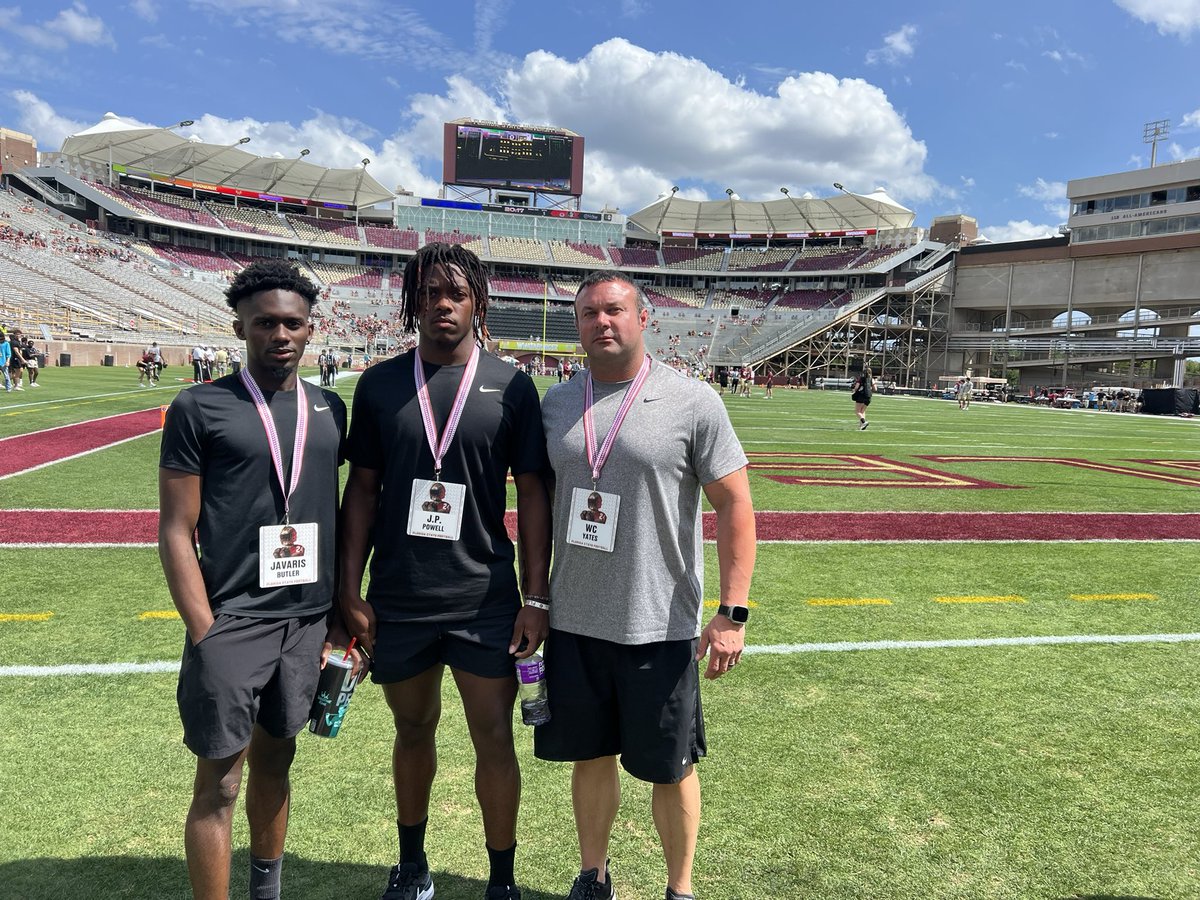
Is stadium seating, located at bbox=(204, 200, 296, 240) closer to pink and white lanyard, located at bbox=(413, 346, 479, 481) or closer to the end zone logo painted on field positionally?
the end zone logo painted on field

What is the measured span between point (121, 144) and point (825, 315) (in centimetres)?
6544

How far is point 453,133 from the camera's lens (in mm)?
73312

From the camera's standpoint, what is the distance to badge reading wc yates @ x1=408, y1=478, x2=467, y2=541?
7.66 ft

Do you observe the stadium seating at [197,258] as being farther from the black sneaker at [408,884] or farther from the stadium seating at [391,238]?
the black sneaker at [408,884]

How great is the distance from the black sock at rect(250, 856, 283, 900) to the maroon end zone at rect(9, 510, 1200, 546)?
4.80 meters

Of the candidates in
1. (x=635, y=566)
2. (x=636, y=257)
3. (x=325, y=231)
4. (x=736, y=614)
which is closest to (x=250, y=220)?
(x=325, y=231)

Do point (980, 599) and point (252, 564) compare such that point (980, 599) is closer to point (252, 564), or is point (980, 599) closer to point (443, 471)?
point (443, 471)

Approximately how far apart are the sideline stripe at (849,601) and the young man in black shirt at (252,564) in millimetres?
3916

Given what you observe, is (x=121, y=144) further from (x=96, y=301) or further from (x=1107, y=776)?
(x=1107, y=776)

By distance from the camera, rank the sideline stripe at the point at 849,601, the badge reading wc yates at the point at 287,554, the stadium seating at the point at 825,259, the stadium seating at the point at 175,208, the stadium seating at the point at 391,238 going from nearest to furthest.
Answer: the badge reading wc yates at the point at 287,554
the sideline stripe at the point at 849,601
the stadium seating at the point at 175,208
the stadium seating at the point at 825,259
the stadium seating at the point at 391,238

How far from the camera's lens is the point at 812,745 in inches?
132

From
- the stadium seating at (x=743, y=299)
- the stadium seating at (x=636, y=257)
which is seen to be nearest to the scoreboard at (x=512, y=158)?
the stadium seating at (x=636, y=257)

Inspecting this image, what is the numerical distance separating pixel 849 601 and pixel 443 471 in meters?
4.00

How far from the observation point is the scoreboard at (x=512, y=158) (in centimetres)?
7350
